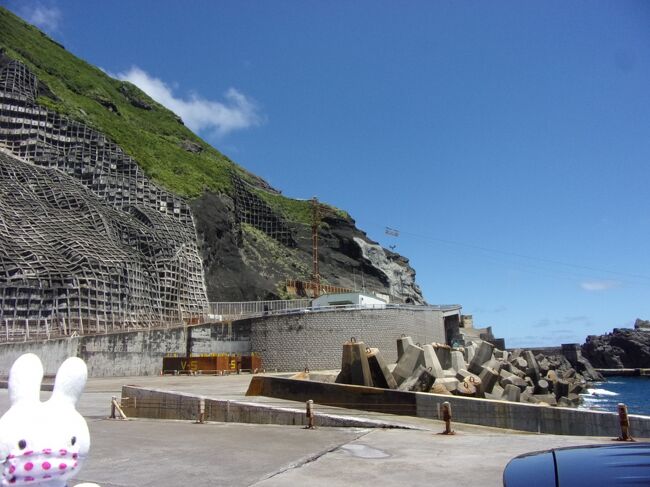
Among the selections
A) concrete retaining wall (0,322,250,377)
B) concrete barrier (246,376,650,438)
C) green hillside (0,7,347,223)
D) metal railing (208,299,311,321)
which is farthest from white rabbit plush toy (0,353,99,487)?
green hillside (0,7,347,223)

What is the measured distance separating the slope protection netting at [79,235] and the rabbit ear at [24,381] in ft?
114

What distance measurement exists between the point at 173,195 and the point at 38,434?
59.8m

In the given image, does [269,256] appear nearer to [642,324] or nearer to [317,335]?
[317,335]

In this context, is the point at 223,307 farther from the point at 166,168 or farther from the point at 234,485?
the point at 234,485

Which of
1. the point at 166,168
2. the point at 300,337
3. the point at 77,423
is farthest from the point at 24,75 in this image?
the point at 77,423

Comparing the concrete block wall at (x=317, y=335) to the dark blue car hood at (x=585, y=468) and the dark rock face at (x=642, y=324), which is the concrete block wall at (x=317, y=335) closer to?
the dark blue car hood at (x=585, y=468)

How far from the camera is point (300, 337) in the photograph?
41.0 m

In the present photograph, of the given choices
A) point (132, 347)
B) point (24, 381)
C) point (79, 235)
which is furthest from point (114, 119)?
point (24, 381)

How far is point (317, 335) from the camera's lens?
40844 millimetres

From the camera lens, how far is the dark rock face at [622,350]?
10188cm

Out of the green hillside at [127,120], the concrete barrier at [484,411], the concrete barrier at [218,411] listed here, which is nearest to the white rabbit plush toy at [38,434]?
the concrete barrier at [218,411]

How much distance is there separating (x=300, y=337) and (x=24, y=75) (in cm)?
5046

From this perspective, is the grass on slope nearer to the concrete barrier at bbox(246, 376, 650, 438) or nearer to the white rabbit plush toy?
the concrete barrier at bbox(246, 376, 650, 438)

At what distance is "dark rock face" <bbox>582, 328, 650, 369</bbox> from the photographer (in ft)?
→ 334
